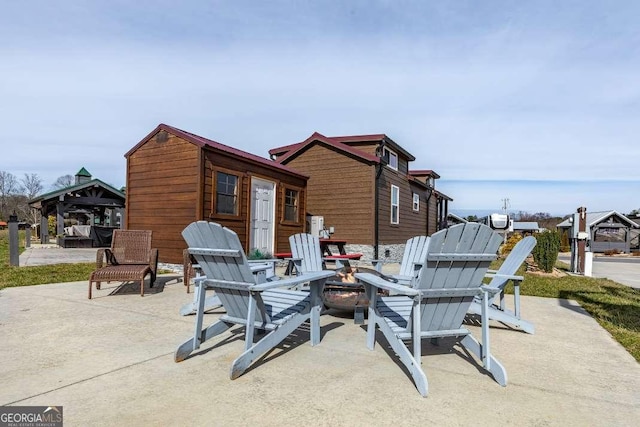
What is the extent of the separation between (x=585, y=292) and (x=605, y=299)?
77cm

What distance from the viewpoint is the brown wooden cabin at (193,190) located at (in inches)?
300

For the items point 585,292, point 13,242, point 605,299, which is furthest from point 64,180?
point 605,299

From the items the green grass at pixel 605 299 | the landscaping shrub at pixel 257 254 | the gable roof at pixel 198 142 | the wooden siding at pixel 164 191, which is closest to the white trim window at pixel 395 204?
the green grass at pixel 605 299

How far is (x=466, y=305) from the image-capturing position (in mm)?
2639

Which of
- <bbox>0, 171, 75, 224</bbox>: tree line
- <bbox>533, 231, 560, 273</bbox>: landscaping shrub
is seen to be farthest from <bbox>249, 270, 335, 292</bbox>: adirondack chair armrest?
<bbox>0, 171, 75, 224</bbox>: tree line

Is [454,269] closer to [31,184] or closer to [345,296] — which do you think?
[345,296]

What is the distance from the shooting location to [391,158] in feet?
48.0

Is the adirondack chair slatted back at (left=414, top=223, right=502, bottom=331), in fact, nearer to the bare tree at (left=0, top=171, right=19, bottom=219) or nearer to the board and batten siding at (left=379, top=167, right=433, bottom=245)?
the board and batten siding at (left=379, top=167, right=433, bottom=245)

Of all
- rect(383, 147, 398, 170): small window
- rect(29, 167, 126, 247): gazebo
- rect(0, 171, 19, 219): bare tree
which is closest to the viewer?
rect(383, 147, 398, 170): small window

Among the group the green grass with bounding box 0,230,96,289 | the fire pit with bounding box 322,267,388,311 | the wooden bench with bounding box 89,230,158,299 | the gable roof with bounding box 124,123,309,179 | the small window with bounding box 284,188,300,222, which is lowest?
the green grass with bounding box 0,230,96,289

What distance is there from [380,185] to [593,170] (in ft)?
53.1

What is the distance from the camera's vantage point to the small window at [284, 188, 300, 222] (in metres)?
10.3

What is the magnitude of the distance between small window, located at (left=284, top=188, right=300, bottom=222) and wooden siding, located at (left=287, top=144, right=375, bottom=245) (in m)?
2.40

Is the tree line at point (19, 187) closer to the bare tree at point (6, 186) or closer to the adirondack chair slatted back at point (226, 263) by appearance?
the bare tree at point (6, 186)
